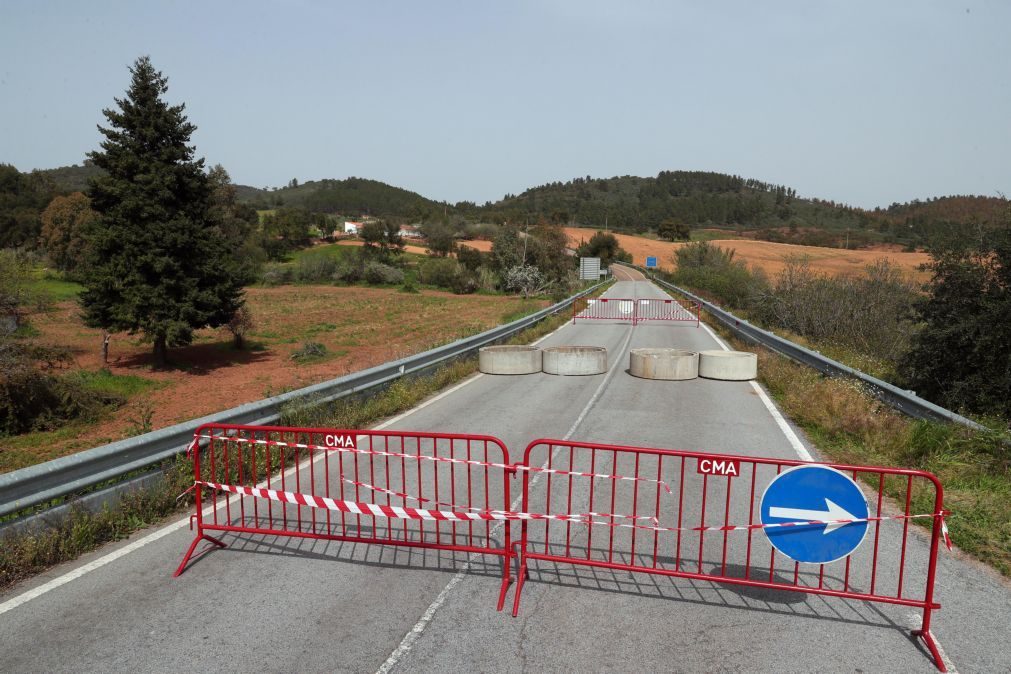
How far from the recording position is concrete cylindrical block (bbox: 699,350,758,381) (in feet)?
46.0

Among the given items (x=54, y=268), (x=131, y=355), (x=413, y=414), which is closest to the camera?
(x=413, y=414)

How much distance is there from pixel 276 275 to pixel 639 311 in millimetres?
50094

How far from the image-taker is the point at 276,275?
71.4 metres

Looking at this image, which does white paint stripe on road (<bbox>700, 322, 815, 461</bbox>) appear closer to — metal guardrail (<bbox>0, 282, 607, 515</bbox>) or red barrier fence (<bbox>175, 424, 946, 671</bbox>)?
red barrier fence (<bbox>175, 424, 946, 671</bbox>)

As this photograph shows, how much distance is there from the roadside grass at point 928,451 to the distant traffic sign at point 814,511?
1.69 meters

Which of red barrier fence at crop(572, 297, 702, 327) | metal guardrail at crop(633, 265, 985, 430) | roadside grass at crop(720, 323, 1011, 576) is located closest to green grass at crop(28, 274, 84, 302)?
red barrier fence at crop(572, 297, 702, 327)

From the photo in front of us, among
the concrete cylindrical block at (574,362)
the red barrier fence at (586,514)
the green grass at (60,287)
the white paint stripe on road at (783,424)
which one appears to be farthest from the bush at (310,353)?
the green grass at (60,287)

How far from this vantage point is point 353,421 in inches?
372

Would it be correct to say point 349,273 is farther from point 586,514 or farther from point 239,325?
point 586,514

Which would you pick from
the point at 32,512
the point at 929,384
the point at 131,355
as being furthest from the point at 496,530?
the point at 131,355

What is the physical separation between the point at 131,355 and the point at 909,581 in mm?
27666

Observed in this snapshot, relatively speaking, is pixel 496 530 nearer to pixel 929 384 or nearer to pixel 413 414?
pixel 413 414

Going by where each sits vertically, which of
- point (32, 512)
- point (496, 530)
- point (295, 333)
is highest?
point (32, 512)

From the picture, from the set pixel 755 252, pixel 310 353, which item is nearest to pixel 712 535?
pixel 310 353
